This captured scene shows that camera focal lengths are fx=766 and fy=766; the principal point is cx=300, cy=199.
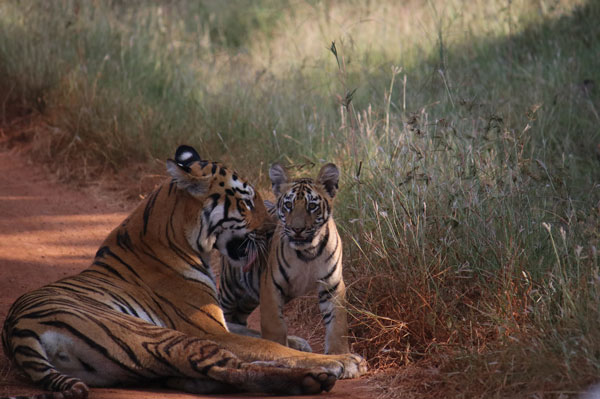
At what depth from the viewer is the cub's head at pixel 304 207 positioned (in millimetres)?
4203

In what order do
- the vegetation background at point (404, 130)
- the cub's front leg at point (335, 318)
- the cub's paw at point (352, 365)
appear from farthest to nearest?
1. the cub's front leg at point (335, 318)
2. the cub's paw at point (352, 365)
3. the vegetation background at point (404, 130)

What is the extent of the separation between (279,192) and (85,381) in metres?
1.61

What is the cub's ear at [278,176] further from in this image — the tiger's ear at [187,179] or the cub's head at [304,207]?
the tiger's ear at [187,179]

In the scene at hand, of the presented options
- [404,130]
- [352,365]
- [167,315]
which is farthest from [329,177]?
[167,315]

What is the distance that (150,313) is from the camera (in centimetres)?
400

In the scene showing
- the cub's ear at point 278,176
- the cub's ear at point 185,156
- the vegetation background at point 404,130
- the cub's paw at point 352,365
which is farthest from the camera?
the cub's ear at point 278,176

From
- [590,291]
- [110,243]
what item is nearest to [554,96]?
[590,291]

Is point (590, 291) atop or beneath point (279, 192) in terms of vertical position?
beneath

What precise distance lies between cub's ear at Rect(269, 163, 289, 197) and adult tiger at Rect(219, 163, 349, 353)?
0.02m

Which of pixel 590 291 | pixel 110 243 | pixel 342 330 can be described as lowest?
pixel 342 330

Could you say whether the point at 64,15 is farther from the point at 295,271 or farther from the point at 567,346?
the point at 567,346

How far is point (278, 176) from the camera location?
15.0 feet

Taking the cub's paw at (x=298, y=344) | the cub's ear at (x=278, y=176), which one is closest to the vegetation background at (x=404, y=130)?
the cub's paw at (x=298, y=344)

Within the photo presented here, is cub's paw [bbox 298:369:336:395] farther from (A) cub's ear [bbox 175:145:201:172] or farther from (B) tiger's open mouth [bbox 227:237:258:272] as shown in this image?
(A) cub's ear [bbox 175:145:201:172]
